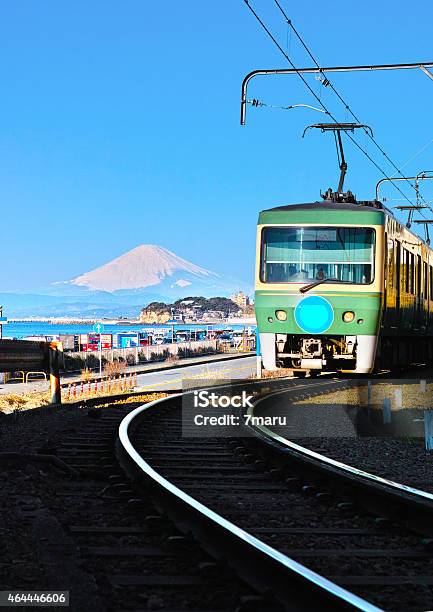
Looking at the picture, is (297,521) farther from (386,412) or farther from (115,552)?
(386,412)

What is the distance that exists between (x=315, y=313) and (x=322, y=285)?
536mm

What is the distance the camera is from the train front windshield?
58.9ft

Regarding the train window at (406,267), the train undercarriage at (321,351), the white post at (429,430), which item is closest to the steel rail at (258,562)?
the white post at (429,430)

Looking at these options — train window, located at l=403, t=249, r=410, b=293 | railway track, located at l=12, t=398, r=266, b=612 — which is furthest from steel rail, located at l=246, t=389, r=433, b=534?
train window, located at l=403, t=249, r=410, b=293

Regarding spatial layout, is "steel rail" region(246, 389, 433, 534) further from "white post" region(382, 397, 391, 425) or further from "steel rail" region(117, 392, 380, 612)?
"white post" region(382, 397, 391, 425)

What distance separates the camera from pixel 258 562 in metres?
5.04

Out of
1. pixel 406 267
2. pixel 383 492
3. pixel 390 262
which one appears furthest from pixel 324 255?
pixel 383 492

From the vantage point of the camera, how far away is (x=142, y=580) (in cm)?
515

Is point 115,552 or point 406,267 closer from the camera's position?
point 115,552

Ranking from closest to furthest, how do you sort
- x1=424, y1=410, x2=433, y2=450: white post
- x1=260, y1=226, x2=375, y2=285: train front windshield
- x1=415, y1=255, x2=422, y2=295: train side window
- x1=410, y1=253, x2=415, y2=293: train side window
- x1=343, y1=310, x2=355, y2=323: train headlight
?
x1=424, y1=410, x2=433, y2=450: white post
x1=343, y1=310, x2=355, y2=323: train headlight
x1=260, y1=226, x2=375, y2=285: train front windshield
x1=410, y1=253, x2=415, y2=293: train side window
x1=415, y1=255, x2=422, y2=295: train side window

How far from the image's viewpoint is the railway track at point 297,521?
4875 millimetres

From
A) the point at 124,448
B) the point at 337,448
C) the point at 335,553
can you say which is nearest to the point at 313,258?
the point at 337,448

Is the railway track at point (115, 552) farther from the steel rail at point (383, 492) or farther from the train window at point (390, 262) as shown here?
the train window at point (390, 262)

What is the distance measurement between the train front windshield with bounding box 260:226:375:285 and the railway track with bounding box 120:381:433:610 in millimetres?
6705
